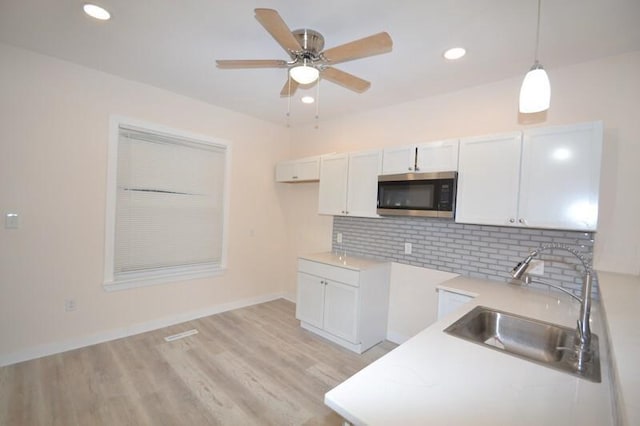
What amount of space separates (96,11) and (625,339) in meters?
3.20

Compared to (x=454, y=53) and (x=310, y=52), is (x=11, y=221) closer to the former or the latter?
(x=310, y=52)

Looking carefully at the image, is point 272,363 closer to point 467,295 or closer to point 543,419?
point 467,295

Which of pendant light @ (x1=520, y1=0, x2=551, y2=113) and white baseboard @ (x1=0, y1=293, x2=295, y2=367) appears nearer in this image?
pendant light @ (x1=520, y1=0, x2=551, y2=113)

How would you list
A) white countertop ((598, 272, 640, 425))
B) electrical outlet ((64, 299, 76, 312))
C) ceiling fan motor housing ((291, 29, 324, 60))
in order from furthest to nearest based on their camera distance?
electrical outlet ((64, 299, 76, 312)) < ceiling fan motor housing ((291, 29, 324, 60)) < white countertop ((598, 272, 640, 425))

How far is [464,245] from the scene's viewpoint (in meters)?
2.74

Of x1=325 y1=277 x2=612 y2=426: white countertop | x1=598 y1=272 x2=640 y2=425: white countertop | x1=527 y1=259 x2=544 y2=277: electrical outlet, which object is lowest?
x1=325 y1=277 x2=612 y2=426: white countertop

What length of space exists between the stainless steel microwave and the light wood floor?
154cm

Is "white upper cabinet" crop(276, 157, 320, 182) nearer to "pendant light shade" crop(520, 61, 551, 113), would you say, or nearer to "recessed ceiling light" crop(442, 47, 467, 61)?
"recessed ceiling light" crop(442, 47, 467, 61)

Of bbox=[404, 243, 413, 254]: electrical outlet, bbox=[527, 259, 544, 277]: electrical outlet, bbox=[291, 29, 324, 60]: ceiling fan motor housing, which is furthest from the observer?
bbox=[404, 243, 413, 254]: electrical outlet

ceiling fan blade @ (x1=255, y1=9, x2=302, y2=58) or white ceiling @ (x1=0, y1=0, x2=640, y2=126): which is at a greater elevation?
white ceiling @ (x1=0, y1=0, x2=640, y2=126)

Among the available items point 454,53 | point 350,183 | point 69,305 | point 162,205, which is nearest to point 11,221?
point 69,305

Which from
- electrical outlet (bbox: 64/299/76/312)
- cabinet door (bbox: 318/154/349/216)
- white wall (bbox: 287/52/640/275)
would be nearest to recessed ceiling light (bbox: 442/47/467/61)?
white wall (bbox: 287/52/640/275)

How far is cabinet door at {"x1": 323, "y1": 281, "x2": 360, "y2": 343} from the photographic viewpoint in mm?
2906

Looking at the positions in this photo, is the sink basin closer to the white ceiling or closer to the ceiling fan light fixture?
the ceiling fan light fixture
